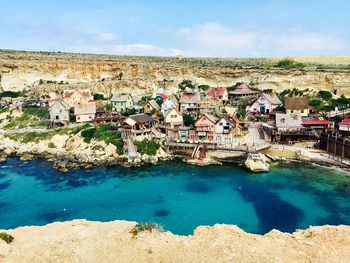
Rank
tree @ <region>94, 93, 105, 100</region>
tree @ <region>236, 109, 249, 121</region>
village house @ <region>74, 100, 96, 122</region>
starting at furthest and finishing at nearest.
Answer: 1. tree @ <region>94, 93, 105, 100</region>
2. tree @ <region>236, 109, 249, 121</region>
3. village house @ <region>74, 100, 96, 122</region>

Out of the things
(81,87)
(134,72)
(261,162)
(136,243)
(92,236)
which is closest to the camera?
(136,243)

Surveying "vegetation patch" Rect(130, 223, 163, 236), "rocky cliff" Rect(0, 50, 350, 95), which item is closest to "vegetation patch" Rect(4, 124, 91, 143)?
"rocky cliff" Rect(0, 50, 350, 95)

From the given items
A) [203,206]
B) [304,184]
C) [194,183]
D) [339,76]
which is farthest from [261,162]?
[339,76]

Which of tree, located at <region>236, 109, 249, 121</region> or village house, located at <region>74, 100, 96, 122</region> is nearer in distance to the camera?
village house, located at <region>74, 100, 96, 122</region>

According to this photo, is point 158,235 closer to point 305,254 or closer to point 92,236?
point 92,236

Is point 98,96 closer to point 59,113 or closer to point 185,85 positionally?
point 59,113

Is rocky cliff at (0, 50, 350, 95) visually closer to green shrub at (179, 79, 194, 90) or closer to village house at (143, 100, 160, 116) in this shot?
green shrub at (179, 79, 194, 90)
